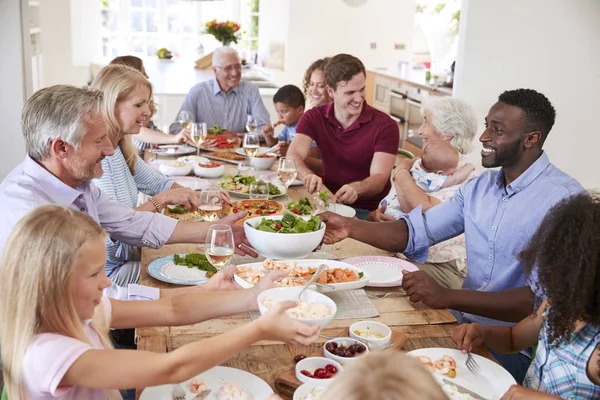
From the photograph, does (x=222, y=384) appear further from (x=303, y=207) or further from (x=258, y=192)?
(x=258, y=192)

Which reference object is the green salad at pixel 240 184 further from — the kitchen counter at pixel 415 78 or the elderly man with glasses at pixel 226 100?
the kitchen counter at pixel 415 78

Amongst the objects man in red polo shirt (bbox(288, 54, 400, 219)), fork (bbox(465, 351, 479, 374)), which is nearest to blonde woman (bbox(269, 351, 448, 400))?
fork (bbox(465, 351, 479, 374))

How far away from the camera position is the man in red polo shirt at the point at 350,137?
3.62 meters

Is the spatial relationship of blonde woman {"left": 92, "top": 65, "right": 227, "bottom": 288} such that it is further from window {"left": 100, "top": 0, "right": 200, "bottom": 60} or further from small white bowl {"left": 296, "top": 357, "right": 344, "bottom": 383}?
window {"left": 100, "top": 0, "right": 200, "bottom": 60}

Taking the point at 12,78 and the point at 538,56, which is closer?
the point at 538,56

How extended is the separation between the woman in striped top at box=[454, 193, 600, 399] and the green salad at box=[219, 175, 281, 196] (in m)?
1.66

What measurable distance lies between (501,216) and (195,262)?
106 centimetres

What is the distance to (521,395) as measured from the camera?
138 cm

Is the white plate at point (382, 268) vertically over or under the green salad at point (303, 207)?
under

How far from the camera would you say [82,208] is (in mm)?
2141

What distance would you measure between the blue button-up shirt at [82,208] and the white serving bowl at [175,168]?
1.15 m

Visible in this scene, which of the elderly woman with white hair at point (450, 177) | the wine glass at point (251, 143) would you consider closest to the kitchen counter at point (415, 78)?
the wine glass at point (251, 143)

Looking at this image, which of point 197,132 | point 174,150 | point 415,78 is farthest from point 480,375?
point 415,78

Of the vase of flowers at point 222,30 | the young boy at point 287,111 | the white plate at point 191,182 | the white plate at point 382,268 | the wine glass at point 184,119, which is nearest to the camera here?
the white plate at point 382,268
